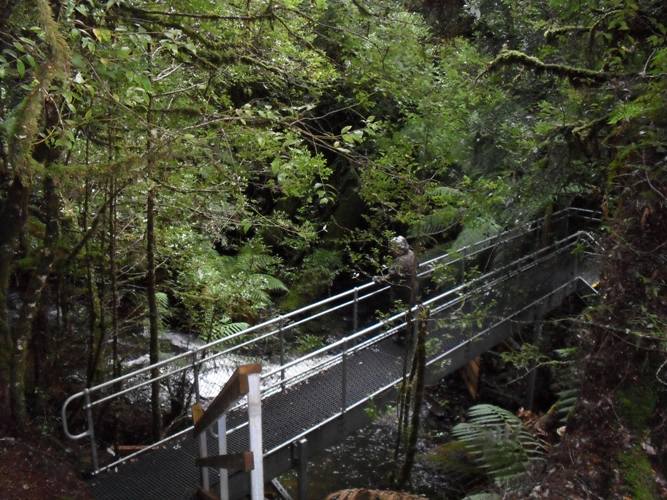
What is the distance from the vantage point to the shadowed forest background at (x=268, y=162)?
3.86 metres

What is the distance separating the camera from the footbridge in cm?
518

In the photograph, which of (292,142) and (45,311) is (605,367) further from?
(45,311)

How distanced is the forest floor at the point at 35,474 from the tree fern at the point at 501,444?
3429mm

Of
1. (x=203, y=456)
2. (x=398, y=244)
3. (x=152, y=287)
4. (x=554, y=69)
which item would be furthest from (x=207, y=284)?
(x=554, y=69)

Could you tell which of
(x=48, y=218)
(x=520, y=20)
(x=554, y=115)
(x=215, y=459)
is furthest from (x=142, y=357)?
(x=520, y=20)

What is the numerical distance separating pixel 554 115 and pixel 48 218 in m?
5.06

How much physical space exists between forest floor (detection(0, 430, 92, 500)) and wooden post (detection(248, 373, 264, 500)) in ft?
7.43

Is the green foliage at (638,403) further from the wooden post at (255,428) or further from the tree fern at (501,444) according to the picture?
the wooden post at (255,428)

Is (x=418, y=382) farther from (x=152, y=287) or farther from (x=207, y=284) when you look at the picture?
(x=152, y=287)

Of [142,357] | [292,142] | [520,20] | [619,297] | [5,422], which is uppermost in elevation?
[520,20]

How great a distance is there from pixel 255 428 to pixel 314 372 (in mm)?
4730

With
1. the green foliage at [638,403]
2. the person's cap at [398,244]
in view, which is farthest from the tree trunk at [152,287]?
the green foliage at [638,403]

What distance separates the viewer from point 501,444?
5473 mm

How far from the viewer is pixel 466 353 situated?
8008mm
